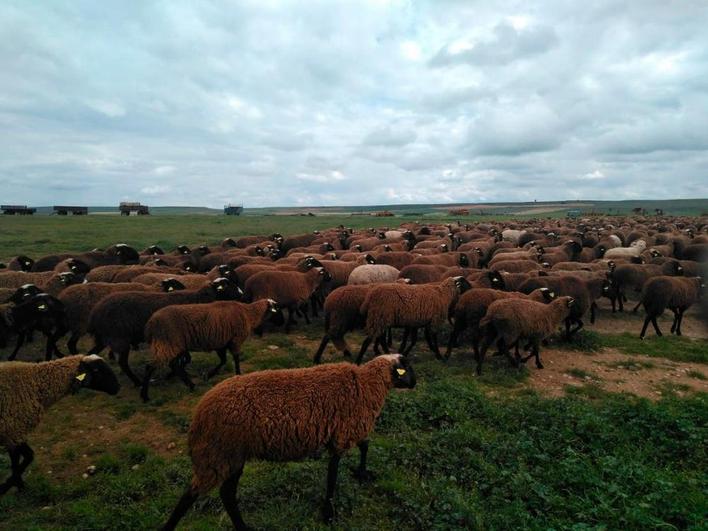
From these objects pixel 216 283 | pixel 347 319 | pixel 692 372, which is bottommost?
pixel 692 372

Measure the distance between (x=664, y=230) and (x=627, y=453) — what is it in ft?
107

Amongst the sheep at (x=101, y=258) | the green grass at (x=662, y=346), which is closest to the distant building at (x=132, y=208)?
the sheep at (x=101, y=258)

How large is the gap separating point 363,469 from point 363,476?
101 millimetres

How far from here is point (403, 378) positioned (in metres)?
6.17

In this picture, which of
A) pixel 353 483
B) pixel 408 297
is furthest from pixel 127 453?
pixel 408 297

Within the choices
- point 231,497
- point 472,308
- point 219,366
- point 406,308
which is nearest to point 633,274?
point 472,308

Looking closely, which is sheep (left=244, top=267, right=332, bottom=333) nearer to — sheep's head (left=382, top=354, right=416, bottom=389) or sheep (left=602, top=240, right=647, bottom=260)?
sheep's head (left=382, top=354, right=416, bottom=389)

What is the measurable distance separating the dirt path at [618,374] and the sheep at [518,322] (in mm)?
617

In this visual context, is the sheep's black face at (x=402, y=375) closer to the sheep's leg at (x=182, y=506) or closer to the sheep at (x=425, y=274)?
the sheep's leg at (x=182, y=506)

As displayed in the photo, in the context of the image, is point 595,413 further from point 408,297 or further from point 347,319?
point 347,319

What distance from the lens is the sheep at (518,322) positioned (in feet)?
33.0

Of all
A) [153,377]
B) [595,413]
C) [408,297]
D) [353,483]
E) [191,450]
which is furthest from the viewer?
[408,297]

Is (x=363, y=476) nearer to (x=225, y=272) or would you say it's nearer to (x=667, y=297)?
(x=225, y=272)

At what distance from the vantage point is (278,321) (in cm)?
1262
